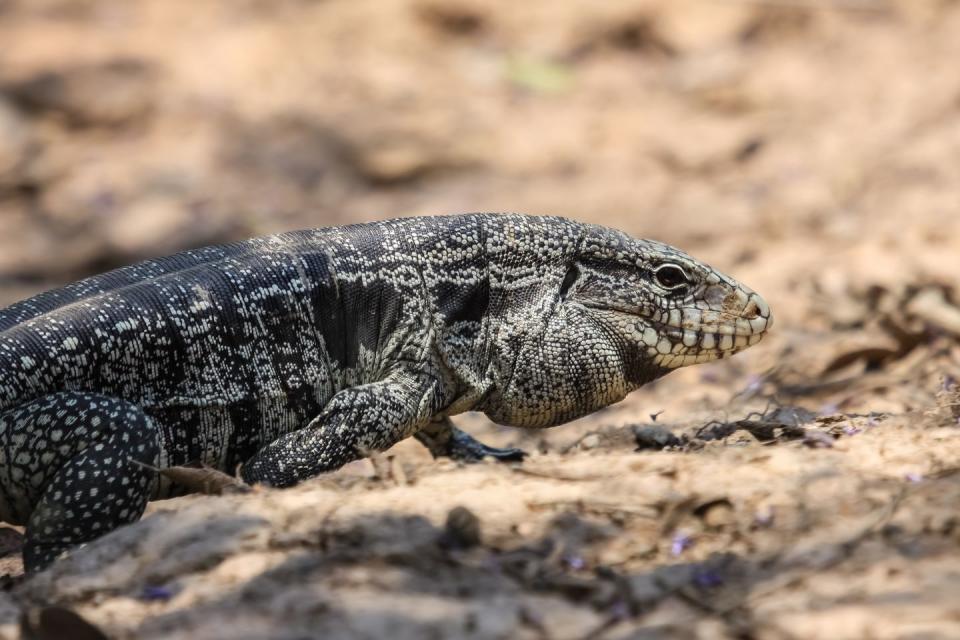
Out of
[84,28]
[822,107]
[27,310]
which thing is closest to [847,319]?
[822,107]

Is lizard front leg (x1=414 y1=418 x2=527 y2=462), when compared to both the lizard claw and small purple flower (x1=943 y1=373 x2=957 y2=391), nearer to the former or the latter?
the lizard claw

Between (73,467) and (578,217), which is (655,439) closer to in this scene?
(73,467)

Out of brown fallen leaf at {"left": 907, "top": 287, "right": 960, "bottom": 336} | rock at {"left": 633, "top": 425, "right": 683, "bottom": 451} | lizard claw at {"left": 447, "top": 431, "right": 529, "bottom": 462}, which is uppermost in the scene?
rock at {"left": 633, "top": 425, "right": 683, "bottom": 451}

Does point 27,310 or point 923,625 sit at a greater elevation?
point 27,310

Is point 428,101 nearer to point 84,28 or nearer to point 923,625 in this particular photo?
point 84,28

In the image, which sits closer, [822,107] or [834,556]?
[834,556]

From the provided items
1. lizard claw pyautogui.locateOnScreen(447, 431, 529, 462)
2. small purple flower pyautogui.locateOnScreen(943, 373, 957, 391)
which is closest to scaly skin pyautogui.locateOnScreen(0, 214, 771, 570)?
lizard claw pyautogui.locateOnScreen(447, 431, 529, 462)

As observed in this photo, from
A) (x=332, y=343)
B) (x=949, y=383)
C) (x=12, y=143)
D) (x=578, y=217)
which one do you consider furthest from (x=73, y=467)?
A: (x=12, y=143)
